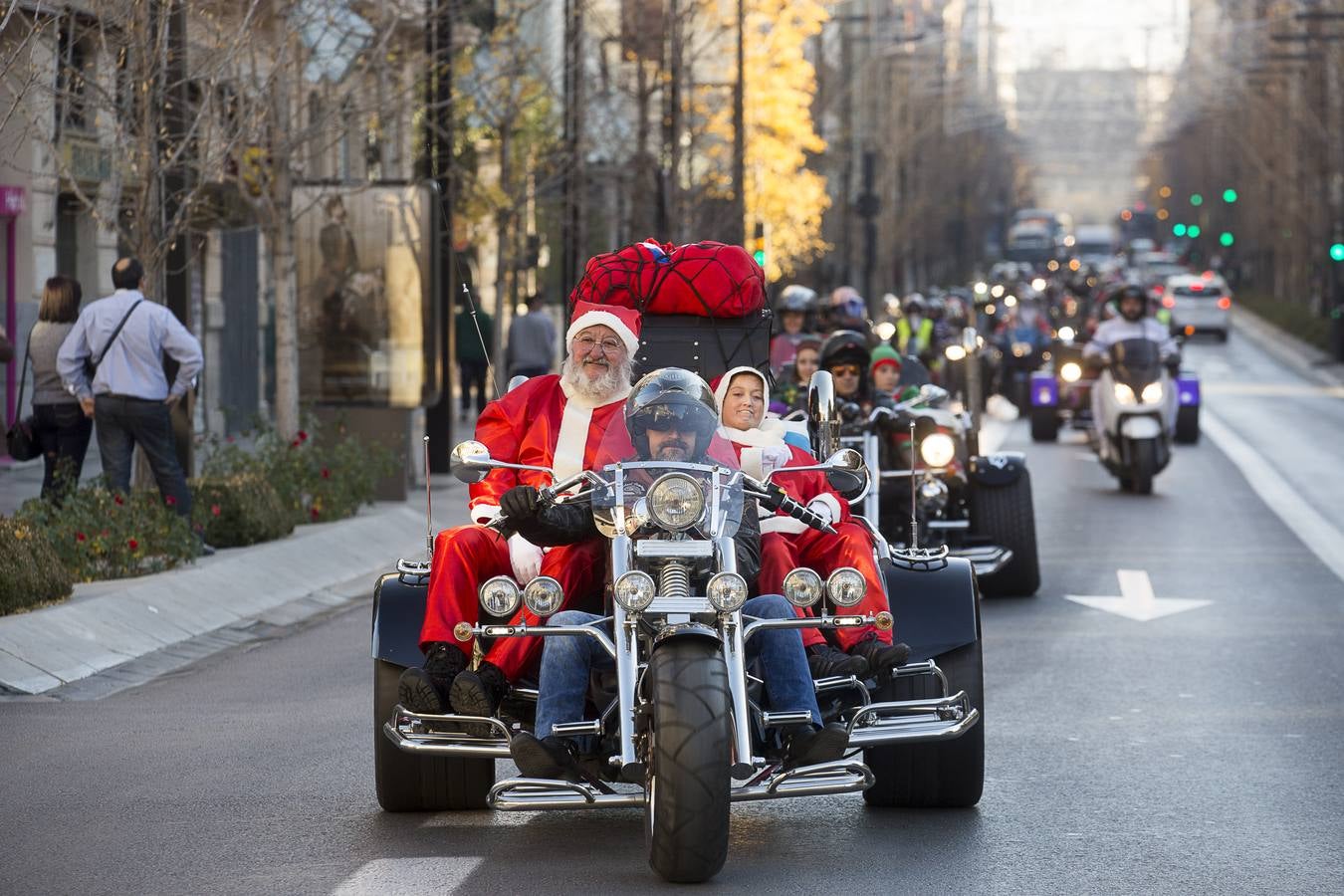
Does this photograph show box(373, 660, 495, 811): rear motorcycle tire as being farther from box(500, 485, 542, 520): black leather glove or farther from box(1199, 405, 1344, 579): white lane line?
box(1199, 405, 1344, 579): white lane line

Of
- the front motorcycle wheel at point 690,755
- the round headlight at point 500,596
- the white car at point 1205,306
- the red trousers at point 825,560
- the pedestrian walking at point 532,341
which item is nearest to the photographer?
the front motorcycle wheel at point 690,755

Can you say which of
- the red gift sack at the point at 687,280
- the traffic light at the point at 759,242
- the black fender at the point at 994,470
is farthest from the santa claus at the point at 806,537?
the traffic light at the point at 759,242

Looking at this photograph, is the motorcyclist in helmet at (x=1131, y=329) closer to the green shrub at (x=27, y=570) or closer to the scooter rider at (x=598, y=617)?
the green shrub at (x=27, y=570)

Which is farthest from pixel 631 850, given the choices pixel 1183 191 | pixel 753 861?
pixel 1183 191

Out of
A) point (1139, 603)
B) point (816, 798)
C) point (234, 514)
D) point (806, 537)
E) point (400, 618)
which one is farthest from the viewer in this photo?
point (234, 514)

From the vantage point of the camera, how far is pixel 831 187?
242 feet

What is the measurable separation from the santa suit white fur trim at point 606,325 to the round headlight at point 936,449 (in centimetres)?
656

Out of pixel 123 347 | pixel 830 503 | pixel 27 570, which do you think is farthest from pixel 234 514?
pixel 830 503

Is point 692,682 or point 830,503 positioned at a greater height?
point 830,503

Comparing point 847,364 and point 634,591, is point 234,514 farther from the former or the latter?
point 634,591

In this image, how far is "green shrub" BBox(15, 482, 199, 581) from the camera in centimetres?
1424

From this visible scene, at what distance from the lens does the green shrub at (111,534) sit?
1424 cm

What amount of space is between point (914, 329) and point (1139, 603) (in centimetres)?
1393

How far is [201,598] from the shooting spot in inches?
573
